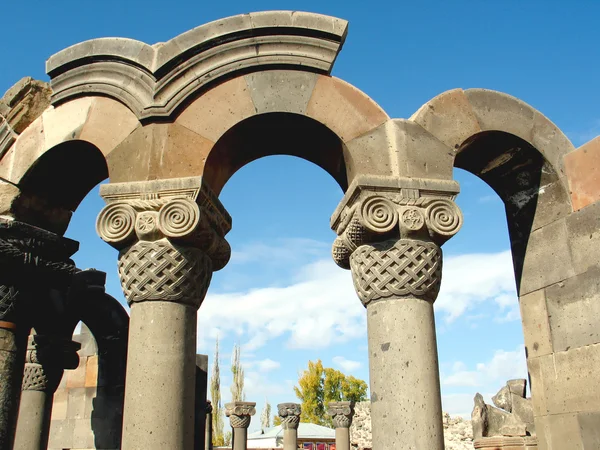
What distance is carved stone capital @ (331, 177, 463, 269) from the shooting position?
14.5 feet

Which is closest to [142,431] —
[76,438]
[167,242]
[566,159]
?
[167,242]

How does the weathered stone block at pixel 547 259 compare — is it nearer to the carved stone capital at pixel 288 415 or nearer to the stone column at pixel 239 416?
the stone column at pixel 239 416

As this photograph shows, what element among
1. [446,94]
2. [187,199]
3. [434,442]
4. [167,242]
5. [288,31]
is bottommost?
[434,442]

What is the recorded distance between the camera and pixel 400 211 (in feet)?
14.6

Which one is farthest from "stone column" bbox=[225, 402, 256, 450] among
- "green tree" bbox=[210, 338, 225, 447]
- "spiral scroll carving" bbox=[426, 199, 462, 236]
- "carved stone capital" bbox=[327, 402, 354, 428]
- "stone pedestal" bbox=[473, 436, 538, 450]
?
"green tree" bbox=[210, 338, 225, 447]

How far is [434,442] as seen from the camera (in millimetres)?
3949

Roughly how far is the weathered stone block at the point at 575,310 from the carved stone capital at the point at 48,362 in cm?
563

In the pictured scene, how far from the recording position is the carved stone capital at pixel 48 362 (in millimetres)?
7523

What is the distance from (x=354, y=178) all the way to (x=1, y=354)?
133 inches

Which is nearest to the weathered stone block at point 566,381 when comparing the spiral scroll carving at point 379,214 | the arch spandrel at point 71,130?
the spiral scroll carving at point 379,214

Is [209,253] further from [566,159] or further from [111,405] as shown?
[111,405]

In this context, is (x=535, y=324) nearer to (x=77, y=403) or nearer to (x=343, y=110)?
(x=343, y=110)

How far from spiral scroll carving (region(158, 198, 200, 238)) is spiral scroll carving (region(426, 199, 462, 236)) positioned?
5.54ft

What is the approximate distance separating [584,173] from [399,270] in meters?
2.04
